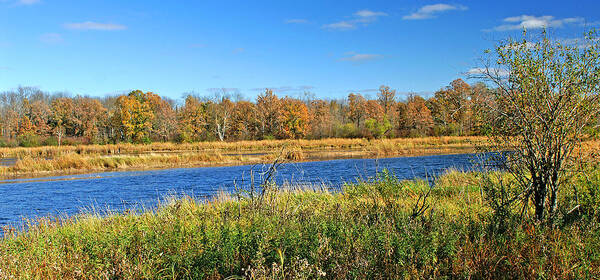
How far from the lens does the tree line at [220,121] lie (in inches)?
2741

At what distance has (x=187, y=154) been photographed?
136ft

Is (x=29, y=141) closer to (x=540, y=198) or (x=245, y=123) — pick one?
(x=245, y=123)

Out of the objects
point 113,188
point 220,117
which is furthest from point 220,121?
point 113,188

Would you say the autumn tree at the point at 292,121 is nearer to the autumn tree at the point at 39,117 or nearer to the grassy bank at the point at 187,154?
the grassy bank at the point at 187,154

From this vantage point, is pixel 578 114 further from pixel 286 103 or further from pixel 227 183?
pixel 286 103

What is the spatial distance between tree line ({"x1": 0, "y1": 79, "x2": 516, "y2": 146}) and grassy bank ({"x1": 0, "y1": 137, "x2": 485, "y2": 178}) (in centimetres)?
872

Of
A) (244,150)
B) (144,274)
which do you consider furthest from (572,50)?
(244,150)

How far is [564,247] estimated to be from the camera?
5020 millimetres

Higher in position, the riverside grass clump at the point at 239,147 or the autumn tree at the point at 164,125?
the autumn tree at the point at 164,125

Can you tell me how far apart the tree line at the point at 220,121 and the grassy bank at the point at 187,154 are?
8722 millimetres

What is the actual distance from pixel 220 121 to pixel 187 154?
38.4m

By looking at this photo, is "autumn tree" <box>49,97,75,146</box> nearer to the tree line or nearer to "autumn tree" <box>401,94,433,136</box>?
the tree line

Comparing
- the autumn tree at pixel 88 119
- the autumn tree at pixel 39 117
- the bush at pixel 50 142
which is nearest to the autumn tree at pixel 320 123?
the autumn tree at pixel 88 119

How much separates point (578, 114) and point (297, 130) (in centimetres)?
6660
